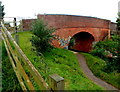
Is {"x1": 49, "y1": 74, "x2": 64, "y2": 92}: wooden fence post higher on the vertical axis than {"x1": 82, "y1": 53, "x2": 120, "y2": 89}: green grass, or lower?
higher

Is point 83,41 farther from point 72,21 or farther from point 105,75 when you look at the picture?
point 105,75

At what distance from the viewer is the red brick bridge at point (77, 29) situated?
12203 mm

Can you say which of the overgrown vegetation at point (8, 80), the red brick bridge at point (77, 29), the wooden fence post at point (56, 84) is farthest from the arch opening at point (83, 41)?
the wooden fence post at point (56, 84)

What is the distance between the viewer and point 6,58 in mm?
3848

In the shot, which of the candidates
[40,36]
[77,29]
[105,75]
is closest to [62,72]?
[40,36]

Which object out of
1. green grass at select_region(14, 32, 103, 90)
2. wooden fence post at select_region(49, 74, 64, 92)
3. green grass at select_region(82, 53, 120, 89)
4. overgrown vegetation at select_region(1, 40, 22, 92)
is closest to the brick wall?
green grass at select_region(14, 32, 103, 90)

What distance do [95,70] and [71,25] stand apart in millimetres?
6605

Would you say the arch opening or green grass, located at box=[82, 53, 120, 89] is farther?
the arch opening

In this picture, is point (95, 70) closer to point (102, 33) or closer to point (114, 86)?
point (114, 86)

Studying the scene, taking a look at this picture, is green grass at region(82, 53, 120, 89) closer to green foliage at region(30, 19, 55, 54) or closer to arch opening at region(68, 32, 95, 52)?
green foliage at region(30, 19, 55, 54)

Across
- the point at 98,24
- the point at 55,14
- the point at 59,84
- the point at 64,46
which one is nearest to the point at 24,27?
the point at 55,14

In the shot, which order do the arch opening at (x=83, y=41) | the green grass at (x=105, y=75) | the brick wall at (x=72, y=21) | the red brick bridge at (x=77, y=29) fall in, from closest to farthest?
1. the green grass at (x=105, y=75)
2. the brick wall at (x=72, y=21)
3. the red brick bridge at (x=77, y=29)
4. the arch opening at (x=83, y=41)

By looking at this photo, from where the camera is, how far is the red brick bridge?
12203 millimetres

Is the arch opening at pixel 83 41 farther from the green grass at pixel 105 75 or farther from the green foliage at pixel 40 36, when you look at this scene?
the green foliage at pixel 40 36
